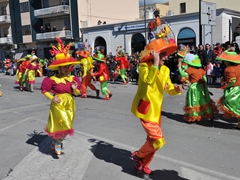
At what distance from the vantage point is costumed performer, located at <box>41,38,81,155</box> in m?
4.71

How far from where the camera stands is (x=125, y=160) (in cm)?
471

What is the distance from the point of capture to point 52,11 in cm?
3556

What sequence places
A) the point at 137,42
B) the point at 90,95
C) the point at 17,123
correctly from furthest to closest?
the point at 137,42
the point at 90,95
the point at 17,123

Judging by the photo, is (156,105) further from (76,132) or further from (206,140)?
(76,132)

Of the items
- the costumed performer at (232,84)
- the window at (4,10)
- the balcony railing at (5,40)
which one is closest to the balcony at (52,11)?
the balcony railing at (5,40)

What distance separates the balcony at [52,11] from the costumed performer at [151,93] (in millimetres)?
32364

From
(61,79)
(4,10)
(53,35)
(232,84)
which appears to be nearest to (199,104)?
(232,84)

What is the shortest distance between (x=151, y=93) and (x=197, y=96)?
3.38m

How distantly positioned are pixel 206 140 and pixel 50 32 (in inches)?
1315

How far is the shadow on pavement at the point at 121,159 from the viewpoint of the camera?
4.10m

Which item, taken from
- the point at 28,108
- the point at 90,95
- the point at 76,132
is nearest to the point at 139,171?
the point at 76,132

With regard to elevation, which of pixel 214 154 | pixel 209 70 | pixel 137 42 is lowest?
pixel 214 154

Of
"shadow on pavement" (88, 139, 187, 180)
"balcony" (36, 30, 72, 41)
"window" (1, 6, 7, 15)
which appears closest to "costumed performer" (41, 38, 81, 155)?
"shadow on pavement" (88, 139, 187, 180)

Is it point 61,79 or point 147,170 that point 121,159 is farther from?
point 61,79
